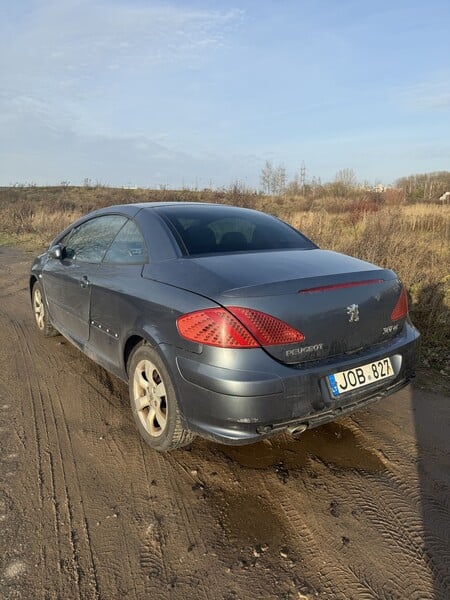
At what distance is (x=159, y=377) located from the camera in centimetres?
275

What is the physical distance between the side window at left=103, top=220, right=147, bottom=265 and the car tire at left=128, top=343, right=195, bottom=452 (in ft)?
2.17

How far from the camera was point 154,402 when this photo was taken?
2.81m

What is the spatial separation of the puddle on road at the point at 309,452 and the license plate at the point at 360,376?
1.88ft

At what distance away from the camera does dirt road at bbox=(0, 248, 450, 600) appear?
6.23 ft

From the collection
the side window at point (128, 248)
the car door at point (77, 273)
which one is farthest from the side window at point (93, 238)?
the side window at point (128, 248)

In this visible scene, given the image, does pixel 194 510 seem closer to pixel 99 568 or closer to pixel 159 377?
pixel 99 568

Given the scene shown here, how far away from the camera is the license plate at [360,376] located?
2.39 metres

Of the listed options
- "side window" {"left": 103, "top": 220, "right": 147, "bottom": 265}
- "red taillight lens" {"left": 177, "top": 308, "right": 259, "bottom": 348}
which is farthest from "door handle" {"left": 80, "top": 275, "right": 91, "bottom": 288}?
"red taillight lens" {"left": 177, "top": 308, "right": 259, "bottom": 348}

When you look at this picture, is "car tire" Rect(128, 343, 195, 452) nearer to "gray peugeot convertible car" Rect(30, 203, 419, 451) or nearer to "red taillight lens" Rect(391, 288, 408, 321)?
"gray peugeot convertible car" Rect(30, 203, 419, 451)

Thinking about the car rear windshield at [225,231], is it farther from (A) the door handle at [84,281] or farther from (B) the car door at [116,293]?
(A) the door handle at [84,281]

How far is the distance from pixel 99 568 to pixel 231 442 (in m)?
0.82

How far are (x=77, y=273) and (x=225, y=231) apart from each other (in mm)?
1481

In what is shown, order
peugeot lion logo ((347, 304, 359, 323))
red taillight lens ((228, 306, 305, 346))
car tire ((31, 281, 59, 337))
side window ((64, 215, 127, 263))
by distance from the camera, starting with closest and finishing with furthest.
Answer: red taillight lens ((228, 306, 305, 346)) < peugeot lion logo ((347, 304, 359, 323)) < side window ((64, 215, 127, 263)) < car tire ((31, 281, 59, 337))

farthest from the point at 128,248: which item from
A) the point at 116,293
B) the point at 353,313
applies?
the point at 353,313
